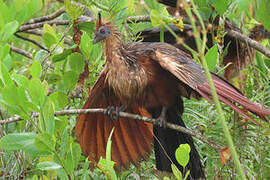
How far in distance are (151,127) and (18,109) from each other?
3.93 feet

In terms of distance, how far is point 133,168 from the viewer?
280cm

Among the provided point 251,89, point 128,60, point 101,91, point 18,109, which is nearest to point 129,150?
point 101,91

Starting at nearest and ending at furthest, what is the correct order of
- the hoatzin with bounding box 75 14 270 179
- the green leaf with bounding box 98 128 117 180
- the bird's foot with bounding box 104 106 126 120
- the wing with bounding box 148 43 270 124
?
the green leaf with bounding box 98 128 117 180, the wing with bounding box 148 43 270 124, the hoatzin with bounding box 75 14 270 179, the bird's foot with bounding box 104 106 126 120

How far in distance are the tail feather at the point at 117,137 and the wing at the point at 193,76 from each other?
0.61m

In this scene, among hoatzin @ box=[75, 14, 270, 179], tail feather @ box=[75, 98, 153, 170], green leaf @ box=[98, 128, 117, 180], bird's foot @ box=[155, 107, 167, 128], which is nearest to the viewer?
green leaf @ box=[98, 128, 117, 180]

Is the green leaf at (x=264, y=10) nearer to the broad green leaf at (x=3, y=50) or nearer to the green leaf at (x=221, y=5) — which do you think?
the green leaf at (x=221, y=5)

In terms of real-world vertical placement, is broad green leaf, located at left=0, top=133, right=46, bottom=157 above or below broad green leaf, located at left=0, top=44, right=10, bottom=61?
below

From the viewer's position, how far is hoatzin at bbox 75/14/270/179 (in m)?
2.40

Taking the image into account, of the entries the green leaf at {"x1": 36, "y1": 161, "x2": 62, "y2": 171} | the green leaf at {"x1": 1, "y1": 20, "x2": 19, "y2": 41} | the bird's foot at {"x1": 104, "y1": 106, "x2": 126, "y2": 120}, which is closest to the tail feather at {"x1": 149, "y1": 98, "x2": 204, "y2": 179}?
the bird's foot at {"x1": 104, "y1": 106, "x2": 126, "y2": 120}

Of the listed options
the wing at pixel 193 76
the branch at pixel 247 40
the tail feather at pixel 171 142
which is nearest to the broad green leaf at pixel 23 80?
the wing at pixel 193 76

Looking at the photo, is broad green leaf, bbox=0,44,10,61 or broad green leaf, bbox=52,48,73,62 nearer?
broad green leaf, bbox=0,44,10,61

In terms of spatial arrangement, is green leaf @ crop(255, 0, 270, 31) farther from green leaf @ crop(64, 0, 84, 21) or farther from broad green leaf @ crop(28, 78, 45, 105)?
broad green leaf @ crop(28, 78, 45, 105)

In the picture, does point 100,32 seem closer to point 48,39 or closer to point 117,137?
point 48,39

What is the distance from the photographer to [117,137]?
2.90 meters
